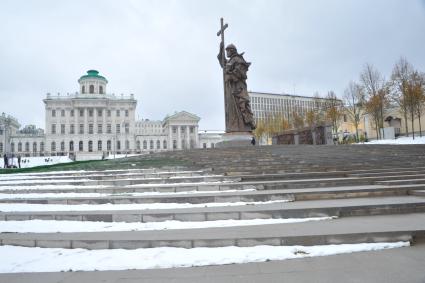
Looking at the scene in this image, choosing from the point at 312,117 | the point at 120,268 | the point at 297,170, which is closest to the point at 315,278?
the point at 120,268

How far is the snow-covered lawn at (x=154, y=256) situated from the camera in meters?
3.96

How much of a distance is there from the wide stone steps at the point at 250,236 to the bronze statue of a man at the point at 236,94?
59.3 ft

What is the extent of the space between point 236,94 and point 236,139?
3.54 metres

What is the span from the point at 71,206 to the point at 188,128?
91996 millimetres

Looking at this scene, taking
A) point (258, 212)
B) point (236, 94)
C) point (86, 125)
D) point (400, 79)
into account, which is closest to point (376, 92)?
point (400, 79)

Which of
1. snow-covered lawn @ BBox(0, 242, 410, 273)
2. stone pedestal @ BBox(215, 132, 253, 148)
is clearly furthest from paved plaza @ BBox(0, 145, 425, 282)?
stone pedestal @ BBox(215, 132, 253, 148)

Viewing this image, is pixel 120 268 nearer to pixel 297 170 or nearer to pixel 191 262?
pixel 191 262

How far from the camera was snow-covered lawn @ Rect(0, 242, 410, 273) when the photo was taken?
396 centimetres

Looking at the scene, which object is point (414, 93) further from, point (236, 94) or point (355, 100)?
point (236, 94)

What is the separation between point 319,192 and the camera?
281 inches

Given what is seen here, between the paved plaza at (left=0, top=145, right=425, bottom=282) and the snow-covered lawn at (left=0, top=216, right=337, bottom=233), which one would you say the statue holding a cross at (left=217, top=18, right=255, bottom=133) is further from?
the snow-covered lawn at (left=0, top=216, right=337, bottom=233)

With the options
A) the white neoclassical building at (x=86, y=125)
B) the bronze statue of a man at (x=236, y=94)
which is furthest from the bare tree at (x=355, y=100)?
the white neoclassical building at (x=86, y=125)

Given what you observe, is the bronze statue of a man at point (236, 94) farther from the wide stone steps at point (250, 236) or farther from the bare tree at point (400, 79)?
the bare tree at point (400, 79)

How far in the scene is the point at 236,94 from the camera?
23.1 meters
